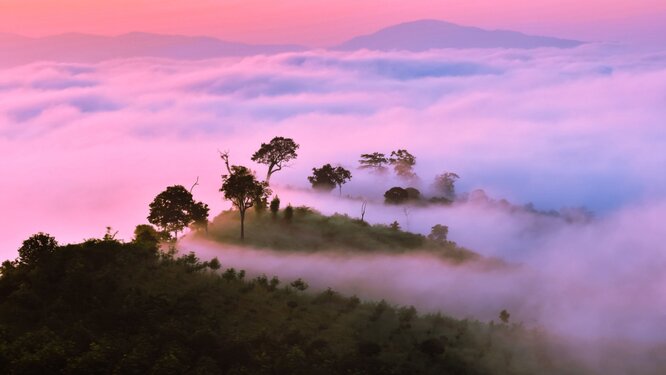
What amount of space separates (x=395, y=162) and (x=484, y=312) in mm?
98575

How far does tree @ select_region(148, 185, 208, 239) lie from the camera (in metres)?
86.1

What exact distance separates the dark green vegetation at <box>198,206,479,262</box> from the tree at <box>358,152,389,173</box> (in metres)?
69.7

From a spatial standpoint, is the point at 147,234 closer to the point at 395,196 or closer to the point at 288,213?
the point at 288,213

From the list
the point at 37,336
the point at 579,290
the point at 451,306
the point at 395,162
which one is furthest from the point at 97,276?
the point at 395,162

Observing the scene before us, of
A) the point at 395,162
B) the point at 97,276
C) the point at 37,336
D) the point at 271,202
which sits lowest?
the point at 37,336

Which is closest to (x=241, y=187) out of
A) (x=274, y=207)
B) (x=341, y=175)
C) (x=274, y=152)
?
(x=274, y=207)

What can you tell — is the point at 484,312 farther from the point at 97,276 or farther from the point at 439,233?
the point at 97,276

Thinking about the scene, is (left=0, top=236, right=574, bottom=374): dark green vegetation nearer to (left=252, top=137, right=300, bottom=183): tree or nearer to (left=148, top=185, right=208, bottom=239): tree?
(left=148, top=185, right=208, bottom=239): tree

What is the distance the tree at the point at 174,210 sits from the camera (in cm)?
8606

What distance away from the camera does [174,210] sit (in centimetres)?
8656

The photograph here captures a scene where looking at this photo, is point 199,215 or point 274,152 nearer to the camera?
point 199,215

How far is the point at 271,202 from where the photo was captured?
100 meters

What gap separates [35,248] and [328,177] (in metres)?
87.7

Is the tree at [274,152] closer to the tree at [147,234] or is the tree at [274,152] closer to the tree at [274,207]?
the tree at [274,207]
